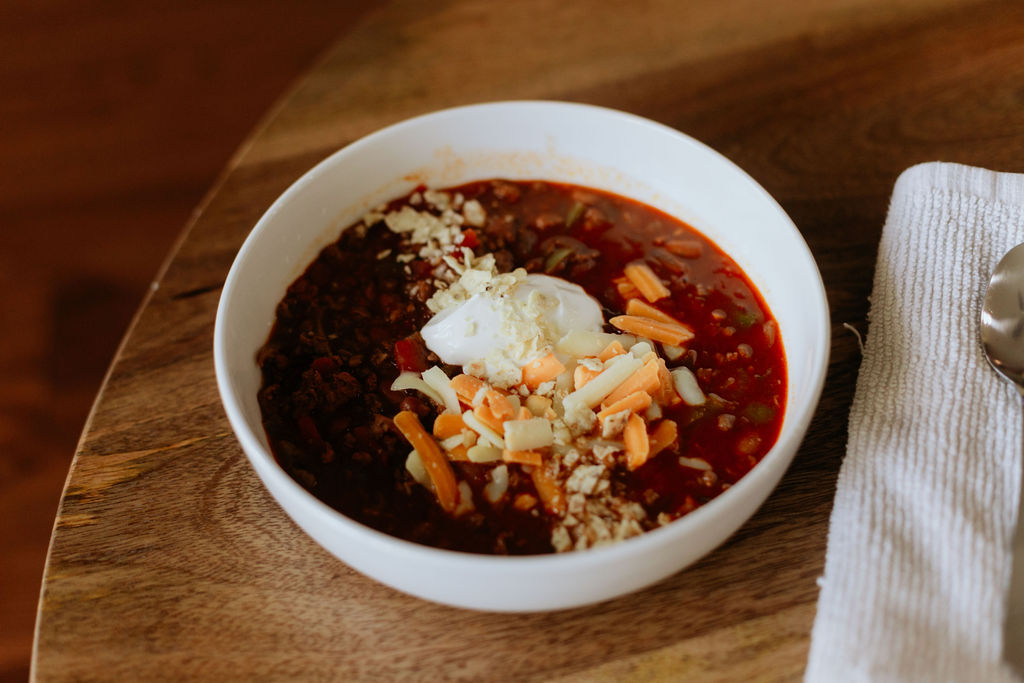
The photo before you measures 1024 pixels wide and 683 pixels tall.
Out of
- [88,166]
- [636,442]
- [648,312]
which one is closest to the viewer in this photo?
[636,442]

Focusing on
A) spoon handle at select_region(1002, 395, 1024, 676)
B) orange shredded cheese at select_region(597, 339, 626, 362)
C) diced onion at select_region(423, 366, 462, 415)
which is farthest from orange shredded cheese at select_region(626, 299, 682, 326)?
spoon handle at select_region(1002, 395, 1024, 676)

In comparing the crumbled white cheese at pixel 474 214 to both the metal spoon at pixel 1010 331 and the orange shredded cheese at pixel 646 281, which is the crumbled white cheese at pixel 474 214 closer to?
the orange shredded cheese at pixel 646 281

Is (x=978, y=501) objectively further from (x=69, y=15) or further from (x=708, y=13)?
(x=69, y=15)

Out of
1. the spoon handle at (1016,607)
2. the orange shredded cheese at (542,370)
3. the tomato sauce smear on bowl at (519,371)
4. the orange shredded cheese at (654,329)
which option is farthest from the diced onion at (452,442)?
the spoon handle at (1016,607)

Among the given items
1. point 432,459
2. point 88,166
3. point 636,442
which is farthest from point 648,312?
point 88,166

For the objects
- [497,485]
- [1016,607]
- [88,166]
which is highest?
[497,485]

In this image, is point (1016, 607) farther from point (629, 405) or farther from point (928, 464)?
point (629, 405)

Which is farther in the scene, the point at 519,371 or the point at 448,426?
the point at 519,371

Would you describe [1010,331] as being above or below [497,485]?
above

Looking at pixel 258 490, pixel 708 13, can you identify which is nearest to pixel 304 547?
pixel 258 490
